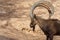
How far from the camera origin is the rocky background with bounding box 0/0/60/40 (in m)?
12.0

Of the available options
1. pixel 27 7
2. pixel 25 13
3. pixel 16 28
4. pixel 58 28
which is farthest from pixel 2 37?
pixel 27 7

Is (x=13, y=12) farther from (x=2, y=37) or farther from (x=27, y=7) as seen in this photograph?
(x=2, y=37)

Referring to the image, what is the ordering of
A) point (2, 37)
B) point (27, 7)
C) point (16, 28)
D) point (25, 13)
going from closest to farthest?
point (2, 37), point (16, 28), point (25, 13), point (27, 7)

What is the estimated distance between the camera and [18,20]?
13.8 meters

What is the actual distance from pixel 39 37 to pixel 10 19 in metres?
2.45

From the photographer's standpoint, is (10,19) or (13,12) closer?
(10,19)

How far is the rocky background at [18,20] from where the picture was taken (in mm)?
12009

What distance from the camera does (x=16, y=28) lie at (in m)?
12.9

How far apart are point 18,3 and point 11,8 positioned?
912 mm

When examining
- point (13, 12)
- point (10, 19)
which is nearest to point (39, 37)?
point (10, 19)

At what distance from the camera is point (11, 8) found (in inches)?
622

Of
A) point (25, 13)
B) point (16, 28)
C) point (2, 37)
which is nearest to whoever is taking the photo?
point (2, 37)

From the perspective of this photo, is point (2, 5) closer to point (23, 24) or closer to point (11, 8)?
point (11, 8)

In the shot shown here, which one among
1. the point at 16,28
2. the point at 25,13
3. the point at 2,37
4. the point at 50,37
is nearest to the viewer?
the point at 50,37
